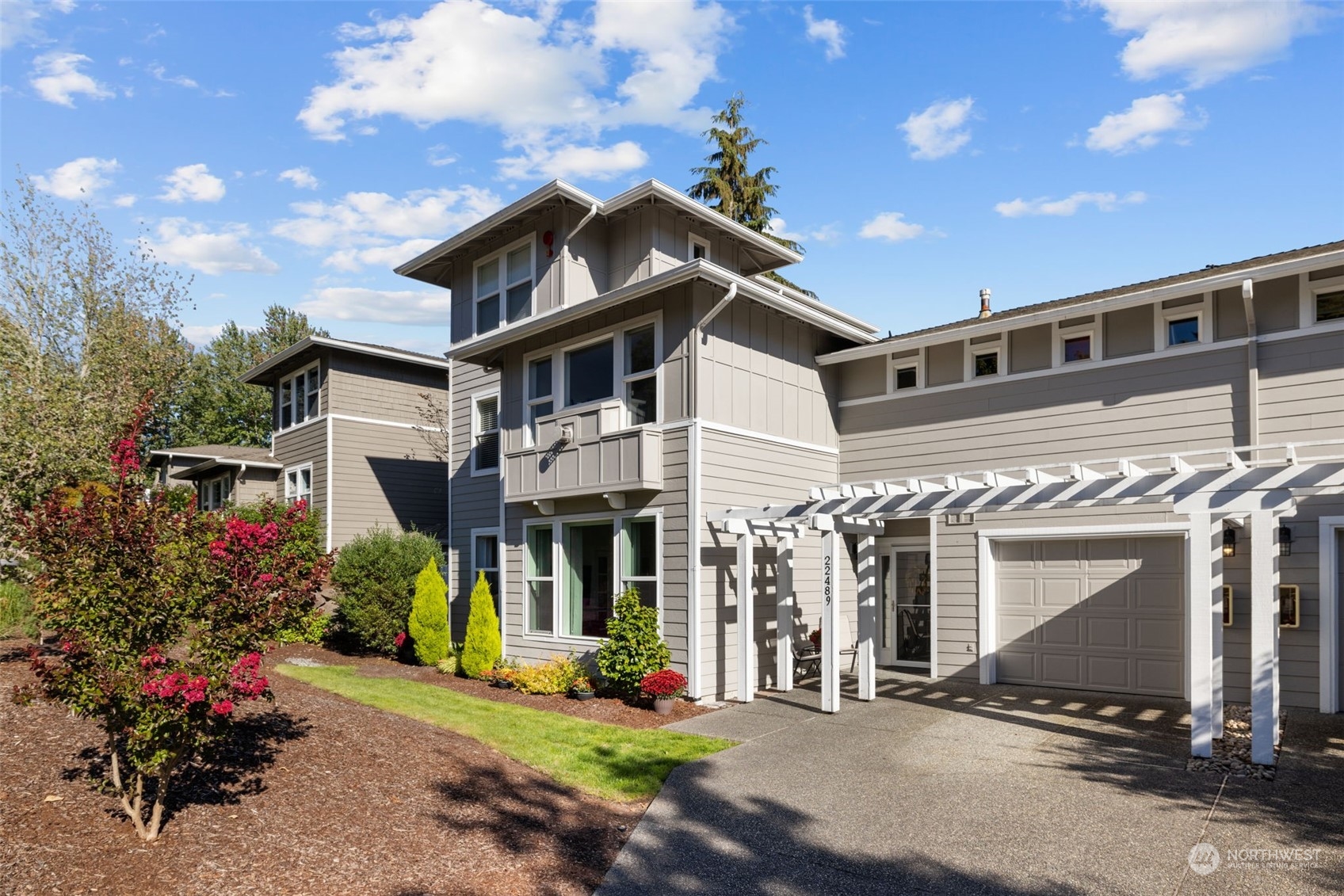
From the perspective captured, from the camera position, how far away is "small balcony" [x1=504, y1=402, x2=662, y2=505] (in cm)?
1225

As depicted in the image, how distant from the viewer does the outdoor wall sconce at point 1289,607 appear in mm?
10141

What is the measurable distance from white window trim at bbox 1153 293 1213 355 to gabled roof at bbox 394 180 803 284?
234 inches

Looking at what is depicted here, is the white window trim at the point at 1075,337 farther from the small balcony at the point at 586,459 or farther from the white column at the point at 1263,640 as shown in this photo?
the small balcony at the point at 586,459

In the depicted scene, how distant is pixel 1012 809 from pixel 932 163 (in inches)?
383

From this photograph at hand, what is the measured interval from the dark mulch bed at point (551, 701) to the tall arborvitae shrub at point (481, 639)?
25 centimetres

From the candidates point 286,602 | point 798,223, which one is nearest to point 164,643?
point 286,602

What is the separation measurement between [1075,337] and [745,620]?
6.11m

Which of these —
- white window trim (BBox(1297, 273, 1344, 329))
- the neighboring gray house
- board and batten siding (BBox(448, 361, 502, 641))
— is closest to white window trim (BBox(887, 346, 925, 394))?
white window trim (BBox(1297, 273, 1344, 329))

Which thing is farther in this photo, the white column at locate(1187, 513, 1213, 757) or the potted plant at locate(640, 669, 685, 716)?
the potted plant at locate(640, 669, 685, 716)

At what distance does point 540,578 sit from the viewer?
14.2 m

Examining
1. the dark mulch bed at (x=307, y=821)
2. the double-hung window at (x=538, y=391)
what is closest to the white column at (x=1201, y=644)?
the dark mulch bed at (x=307, y=821)

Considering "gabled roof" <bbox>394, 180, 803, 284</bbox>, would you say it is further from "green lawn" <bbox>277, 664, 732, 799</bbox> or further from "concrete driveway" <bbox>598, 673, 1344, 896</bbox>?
"concrete driveway" <bbox>598, 673, 1344, 896</bbox>

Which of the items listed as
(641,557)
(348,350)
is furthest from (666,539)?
(348,350)

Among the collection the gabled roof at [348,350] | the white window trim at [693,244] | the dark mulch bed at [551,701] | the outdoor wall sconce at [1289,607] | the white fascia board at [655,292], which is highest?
the white window trim at [693,244]
